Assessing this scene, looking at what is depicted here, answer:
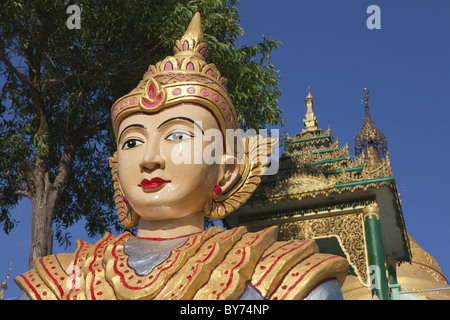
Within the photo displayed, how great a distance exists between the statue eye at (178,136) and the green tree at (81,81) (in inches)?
149

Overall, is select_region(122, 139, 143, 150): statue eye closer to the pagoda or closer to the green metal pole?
the pagoda

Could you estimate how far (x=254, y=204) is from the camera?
11625mm

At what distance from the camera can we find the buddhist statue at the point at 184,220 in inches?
136

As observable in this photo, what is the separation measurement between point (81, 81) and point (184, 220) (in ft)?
15.9

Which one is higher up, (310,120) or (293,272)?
(310,120)

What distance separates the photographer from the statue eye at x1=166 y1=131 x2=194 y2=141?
4.09m

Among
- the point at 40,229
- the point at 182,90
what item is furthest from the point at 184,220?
the point at 40,229

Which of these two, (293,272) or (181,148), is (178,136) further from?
(293,272)

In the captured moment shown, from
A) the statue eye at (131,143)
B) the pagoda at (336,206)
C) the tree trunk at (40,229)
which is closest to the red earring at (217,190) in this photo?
the statue eye at (131,143)

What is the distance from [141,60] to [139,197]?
4831mm

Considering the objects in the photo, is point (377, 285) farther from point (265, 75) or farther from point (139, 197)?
point (139, 197)

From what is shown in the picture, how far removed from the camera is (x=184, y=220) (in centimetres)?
421

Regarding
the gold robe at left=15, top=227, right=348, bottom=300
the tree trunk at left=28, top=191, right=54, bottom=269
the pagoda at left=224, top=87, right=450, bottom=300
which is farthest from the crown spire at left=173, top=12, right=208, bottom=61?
the pagoda at left=224, top=87, right=450, bottom=300

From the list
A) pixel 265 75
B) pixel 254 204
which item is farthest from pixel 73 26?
pixel 254 204
